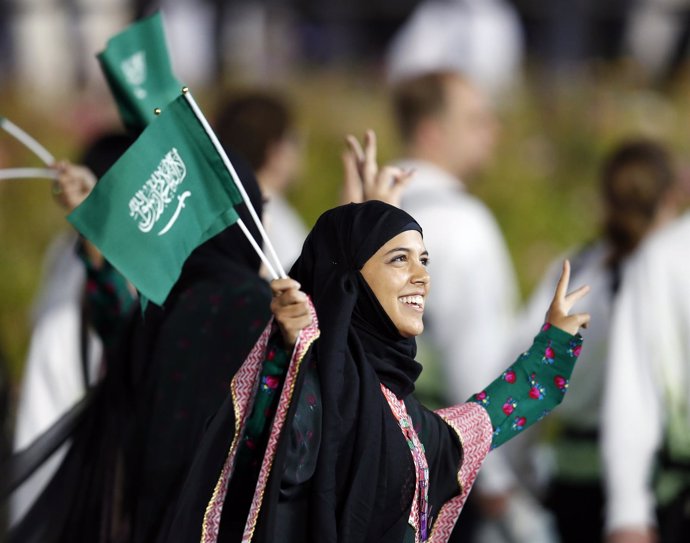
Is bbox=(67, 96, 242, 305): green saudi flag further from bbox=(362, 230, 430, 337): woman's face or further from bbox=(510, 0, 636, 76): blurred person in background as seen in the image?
bbox=(510, 0, 636, 76): blurred person in background

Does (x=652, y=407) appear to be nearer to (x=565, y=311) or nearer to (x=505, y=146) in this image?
(x=565, y=311)

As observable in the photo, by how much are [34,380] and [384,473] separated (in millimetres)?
2650

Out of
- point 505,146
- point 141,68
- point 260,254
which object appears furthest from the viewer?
point 505,146

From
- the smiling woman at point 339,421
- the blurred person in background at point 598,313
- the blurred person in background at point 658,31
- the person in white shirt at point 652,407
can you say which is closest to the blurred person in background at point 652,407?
the person in white shirt at point 652,407

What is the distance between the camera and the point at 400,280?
130 inches

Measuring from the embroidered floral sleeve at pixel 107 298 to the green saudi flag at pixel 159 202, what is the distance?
3.86 ft

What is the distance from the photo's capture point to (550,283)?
6359 millimetres

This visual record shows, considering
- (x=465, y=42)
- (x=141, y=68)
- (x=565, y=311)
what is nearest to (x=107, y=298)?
(x=141, y=68)

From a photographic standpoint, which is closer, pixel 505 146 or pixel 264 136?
pixel 264 136

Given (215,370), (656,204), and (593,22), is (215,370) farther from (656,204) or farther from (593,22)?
(593,22)

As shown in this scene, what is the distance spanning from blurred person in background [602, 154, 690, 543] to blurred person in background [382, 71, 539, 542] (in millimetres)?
931

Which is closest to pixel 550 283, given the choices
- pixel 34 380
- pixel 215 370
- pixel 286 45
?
pixel 34 380

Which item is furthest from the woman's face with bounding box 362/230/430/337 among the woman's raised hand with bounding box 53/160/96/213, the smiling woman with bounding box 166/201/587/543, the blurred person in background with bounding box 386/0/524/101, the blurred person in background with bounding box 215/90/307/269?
the blurred person in background with bounding box 386/0/524/101

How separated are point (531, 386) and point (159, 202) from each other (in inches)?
37.9
